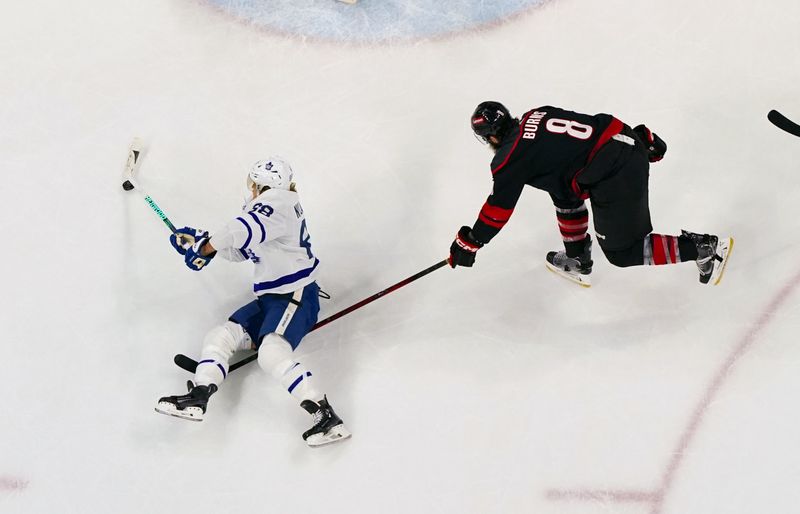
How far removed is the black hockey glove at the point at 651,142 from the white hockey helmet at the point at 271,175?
141 centimetres

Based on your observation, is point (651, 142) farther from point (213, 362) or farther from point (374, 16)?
point (213, 362)

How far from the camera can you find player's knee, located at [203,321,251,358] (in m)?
3.79

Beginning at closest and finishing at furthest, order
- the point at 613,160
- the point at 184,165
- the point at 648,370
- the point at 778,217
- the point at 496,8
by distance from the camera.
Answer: the point at 613,160 → the point at 648,370 → the point at 778,217 → the point at 184,165 → the point at 496,8

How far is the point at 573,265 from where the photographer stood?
4113 millimetres

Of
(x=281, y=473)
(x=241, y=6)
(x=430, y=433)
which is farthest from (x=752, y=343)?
(x=241, y=6)

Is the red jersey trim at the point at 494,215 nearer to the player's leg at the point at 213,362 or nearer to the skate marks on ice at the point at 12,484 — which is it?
the player's leg at the point at 213,362

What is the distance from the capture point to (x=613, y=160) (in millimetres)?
3586

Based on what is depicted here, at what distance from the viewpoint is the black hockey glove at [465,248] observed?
12.3 ft

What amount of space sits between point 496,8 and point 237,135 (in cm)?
149

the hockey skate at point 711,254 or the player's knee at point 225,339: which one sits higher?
the player's knee at point 225,339

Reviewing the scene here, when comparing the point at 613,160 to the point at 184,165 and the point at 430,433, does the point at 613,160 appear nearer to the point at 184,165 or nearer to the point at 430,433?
the point at 430,433

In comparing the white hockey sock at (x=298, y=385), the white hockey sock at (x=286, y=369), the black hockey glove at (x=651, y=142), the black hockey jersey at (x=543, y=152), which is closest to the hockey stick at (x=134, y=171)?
the white hockey sock at (x=286, y=369)

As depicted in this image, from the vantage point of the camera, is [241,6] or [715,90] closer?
[715,90]

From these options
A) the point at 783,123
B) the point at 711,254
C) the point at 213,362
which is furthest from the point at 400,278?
the point at 783,123
